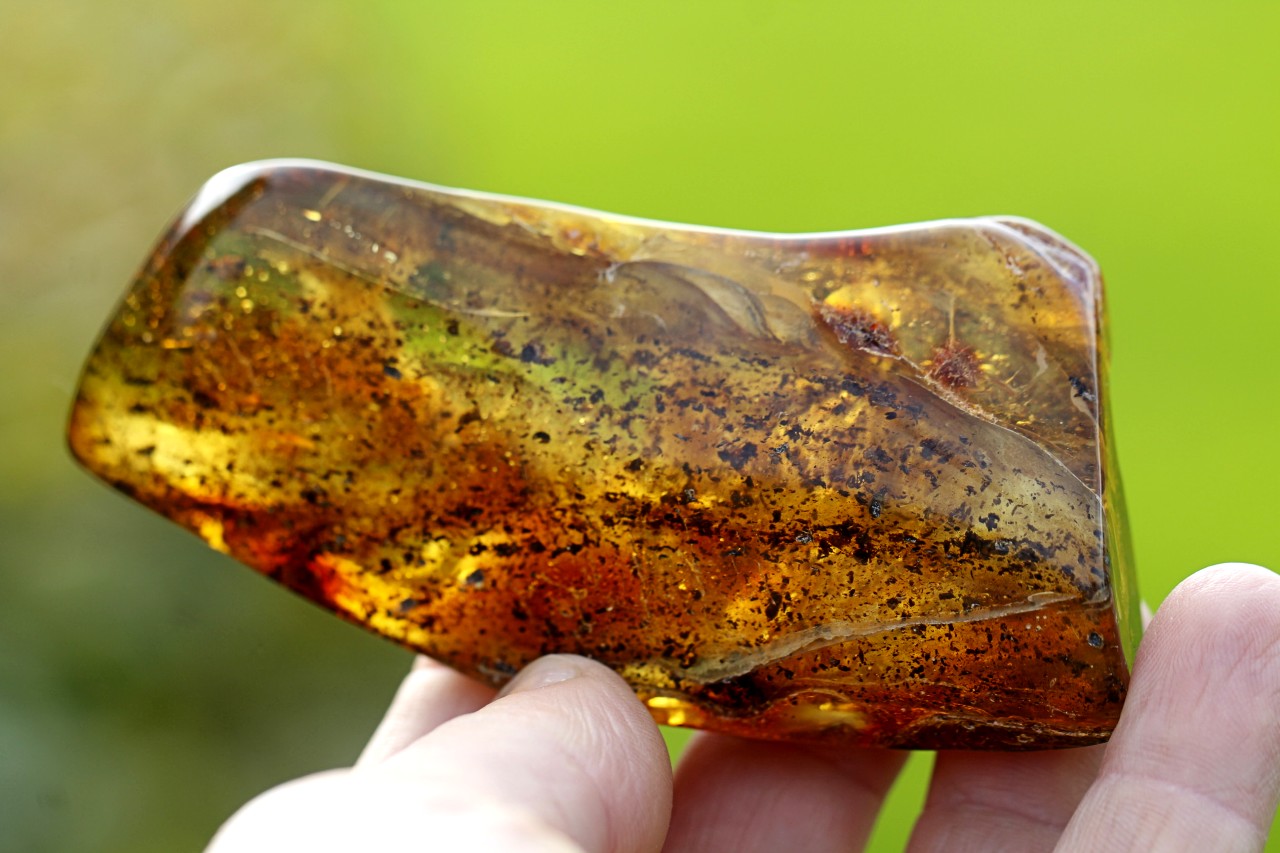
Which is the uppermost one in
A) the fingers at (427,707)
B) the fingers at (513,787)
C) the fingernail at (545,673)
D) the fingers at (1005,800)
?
the fingers at (513,787)

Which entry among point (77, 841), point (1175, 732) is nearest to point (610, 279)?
point (1175, 732)

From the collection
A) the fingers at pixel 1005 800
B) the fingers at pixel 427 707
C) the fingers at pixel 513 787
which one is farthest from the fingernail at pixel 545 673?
the fingers at pixel 1005 800

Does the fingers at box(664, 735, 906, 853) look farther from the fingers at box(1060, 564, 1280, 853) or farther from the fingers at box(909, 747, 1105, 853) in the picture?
the fingers at box(1060, 564, 1280, 853)

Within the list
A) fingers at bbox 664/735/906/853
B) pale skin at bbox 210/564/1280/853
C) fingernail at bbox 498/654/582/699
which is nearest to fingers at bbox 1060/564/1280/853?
pale skin at bbox 210/564/1280/853

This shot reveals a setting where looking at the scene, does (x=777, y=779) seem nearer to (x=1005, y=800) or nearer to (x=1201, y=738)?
(x=1005, y=800)

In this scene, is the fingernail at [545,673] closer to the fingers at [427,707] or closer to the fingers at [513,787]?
the fingers at [513,787]

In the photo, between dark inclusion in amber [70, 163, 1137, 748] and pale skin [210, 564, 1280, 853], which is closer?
pale skin [210, 564, 1280, 853]

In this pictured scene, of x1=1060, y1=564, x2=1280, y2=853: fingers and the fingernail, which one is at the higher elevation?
x1=1060, y1=564, x2=1280, y2=853: fingers

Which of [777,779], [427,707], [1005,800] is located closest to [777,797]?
[777,779]
